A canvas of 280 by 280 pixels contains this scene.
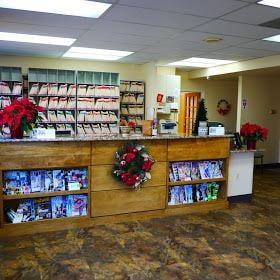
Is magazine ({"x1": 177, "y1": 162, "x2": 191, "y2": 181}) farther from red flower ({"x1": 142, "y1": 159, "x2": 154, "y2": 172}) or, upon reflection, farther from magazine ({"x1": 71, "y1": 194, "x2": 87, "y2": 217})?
magazine ({"x1": 71, "y1": 194, "x2": 87, "y2": 217})

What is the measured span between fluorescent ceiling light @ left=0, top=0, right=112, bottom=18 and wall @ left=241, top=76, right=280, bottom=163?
554 centimetres

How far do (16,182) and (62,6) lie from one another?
213cm

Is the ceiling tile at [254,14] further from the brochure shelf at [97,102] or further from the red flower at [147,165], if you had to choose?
the brochure shelf at [97,102]

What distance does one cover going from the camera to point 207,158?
16.0ft

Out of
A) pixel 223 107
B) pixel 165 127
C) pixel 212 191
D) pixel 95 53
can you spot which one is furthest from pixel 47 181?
pixel 223 107

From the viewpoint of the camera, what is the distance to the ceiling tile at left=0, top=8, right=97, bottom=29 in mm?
3756

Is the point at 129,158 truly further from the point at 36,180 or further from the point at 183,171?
the point at 36,180

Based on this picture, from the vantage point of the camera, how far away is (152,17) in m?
3.78

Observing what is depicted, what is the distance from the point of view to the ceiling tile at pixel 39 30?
14.1ft

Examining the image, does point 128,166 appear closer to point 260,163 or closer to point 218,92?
point 260,163

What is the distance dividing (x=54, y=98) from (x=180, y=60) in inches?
116

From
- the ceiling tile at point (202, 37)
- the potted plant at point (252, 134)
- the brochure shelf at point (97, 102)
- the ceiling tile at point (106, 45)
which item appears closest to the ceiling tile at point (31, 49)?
the ceiling tile at point (106, 45)

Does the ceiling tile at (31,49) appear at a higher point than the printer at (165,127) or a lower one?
higher

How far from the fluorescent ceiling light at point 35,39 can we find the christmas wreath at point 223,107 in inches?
217
